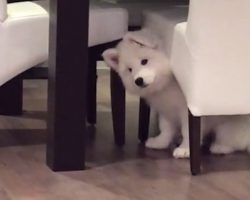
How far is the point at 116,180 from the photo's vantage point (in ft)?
7.44

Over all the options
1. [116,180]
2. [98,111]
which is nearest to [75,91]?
[116,180]

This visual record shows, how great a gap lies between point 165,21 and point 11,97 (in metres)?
0.96

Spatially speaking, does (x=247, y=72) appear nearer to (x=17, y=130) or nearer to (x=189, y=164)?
(x=189, y=164)

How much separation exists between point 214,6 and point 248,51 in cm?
20

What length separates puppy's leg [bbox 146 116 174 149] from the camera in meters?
2.66

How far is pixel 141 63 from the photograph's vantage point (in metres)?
2.48

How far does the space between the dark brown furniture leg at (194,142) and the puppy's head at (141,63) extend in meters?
0.20

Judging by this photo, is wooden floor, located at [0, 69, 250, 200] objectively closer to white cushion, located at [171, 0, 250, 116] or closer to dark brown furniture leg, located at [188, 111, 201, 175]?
dark brown furniture leg, located at [188, 111, 201, 175]

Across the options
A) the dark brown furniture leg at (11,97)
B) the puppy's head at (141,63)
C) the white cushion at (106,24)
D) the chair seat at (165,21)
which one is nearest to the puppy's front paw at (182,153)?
the puppy's head at (141,63)

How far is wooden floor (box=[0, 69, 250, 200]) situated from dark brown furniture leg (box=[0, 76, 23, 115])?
0.24 m

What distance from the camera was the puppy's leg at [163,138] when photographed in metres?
2.66

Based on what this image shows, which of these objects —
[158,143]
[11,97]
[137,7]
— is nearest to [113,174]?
[158,143]

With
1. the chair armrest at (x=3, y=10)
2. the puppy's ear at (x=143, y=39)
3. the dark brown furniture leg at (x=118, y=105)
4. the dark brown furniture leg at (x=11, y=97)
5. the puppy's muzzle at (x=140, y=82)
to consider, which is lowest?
the dark brown furniture leg at (x=11, y=97)

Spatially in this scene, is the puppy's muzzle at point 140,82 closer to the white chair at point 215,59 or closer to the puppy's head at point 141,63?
the puppy's head at point 141,63
